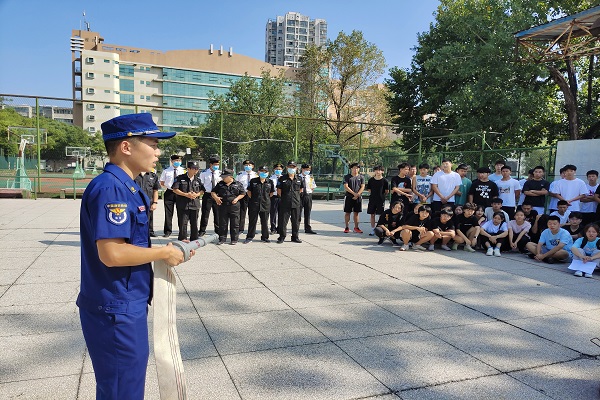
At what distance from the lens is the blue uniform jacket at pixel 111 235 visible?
1.69 meters

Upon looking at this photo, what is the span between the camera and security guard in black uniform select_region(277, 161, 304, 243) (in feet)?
28.3

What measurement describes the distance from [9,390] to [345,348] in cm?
245

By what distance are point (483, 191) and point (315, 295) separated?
18.1 ft

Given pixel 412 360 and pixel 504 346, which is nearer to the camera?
pixel 412 360

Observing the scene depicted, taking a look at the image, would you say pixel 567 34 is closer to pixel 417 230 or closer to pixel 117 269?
pixel 417 230

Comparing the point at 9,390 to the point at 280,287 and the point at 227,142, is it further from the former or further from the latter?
the point at 227,142

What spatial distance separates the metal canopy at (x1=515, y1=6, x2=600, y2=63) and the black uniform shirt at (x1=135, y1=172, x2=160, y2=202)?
955 centimetres

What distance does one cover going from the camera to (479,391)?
2832mm

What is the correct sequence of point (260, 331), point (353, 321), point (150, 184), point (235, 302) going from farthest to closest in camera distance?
point (150, 184), point (235, 302), point (353, 321), point (260, 331)

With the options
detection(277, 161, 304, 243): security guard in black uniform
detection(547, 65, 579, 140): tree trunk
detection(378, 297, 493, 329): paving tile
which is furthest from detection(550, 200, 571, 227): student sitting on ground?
detection(547, 65, 579, 140): tree trunk

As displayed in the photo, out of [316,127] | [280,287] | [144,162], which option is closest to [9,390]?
[144,162]

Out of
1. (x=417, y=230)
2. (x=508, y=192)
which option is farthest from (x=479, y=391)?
(x=508, y=192)

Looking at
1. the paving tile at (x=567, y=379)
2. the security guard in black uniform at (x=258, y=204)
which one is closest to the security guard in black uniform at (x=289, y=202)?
the security guard in black uniform at (x=258, y=204)

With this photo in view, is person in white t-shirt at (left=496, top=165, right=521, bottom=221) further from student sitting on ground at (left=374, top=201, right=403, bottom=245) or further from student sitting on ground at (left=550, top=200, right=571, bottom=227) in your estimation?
student sitting on ground at (left=374, top=201, right=403, bottom=245)
